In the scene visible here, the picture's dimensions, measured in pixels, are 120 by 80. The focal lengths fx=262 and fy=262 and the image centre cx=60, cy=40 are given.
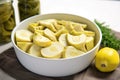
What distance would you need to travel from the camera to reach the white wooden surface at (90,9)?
999 mm

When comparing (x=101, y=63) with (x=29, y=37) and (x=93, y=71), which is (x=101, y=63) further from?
(x=29, y=37)

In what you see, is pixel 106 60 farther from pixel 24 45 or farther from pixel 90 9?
pixel 90 9

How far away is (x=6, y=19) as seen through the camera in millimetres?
799

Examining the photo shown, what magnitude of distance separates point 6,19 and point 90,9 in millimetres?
391

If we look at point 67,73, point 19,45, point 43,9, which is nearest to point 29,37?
point 19,45

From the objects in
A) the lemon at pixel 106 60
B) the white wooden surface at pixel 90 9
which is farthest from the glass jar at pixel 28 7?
the lemon at pixel 106 60

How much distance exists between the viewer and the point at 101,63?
677mm

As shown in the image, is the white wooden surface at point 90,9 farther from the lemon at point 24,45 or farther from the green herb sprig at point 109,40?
the lemon at point 24,45

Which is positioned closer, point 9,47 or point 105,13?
point 9,47

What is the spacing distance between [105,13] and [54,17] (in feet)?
0.96

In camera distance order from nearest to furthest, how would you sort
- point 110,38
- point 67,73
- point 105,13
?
1. point 67,73
2. point 110,38
3. point 105,13

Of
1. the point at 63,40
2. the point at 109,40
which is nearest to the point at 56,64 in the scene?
the point at 63,40

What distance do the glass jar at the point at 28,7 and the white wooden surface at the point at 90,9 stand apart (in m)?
0.17

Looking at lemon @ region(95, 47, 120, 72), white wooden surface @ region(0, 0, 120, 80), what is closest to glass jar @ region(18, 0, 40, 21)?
white wooden surface @ region(0, 0, 120, 80)
